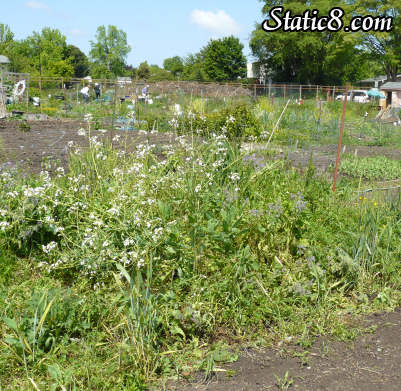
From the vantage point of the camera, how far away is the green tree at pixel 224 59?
173ft

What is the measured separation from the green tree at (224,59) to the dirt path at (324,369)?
2021 inches

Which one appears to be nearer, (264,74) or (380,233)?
(380,233)

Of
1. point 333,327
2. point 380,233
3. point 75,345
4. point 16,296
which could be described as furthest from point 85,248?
point 380,233

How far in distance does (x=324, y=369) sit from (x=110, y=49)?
3263 inches

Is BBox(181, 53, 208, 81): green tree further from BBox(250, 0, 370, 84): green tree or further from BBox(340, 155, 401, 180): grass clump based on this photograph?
BBox(340, 155, 401, 180): grass clump

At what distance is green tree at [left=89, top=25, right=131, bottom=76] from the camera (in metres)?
78.5

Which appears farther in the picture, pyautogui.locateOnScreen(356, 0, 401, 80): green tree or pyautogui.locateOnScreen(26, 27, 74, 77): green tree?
pyautogui.locateOnScreen(26, 27, 74, 77): green tree

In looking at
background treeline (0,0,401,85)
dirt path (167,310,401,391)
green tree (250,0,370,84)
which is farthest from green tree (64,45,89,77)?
dirt path (167,310,401,391)

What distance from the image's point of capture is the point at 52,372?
7.61 feet

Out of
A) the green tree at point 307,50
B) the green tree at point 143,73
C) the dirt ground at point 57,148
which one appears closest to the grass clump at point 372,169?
the dirt ground at point 57,148

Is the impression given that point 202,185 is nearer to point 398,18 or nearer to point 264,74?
point 398,18

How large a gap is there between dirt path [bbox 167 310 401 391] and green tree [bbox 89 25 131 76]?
79.6 m

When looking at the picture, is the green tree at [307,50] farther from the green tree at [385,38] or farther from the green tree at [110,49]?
the green tree at [110,49]

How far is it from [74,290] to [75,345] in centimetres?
58
